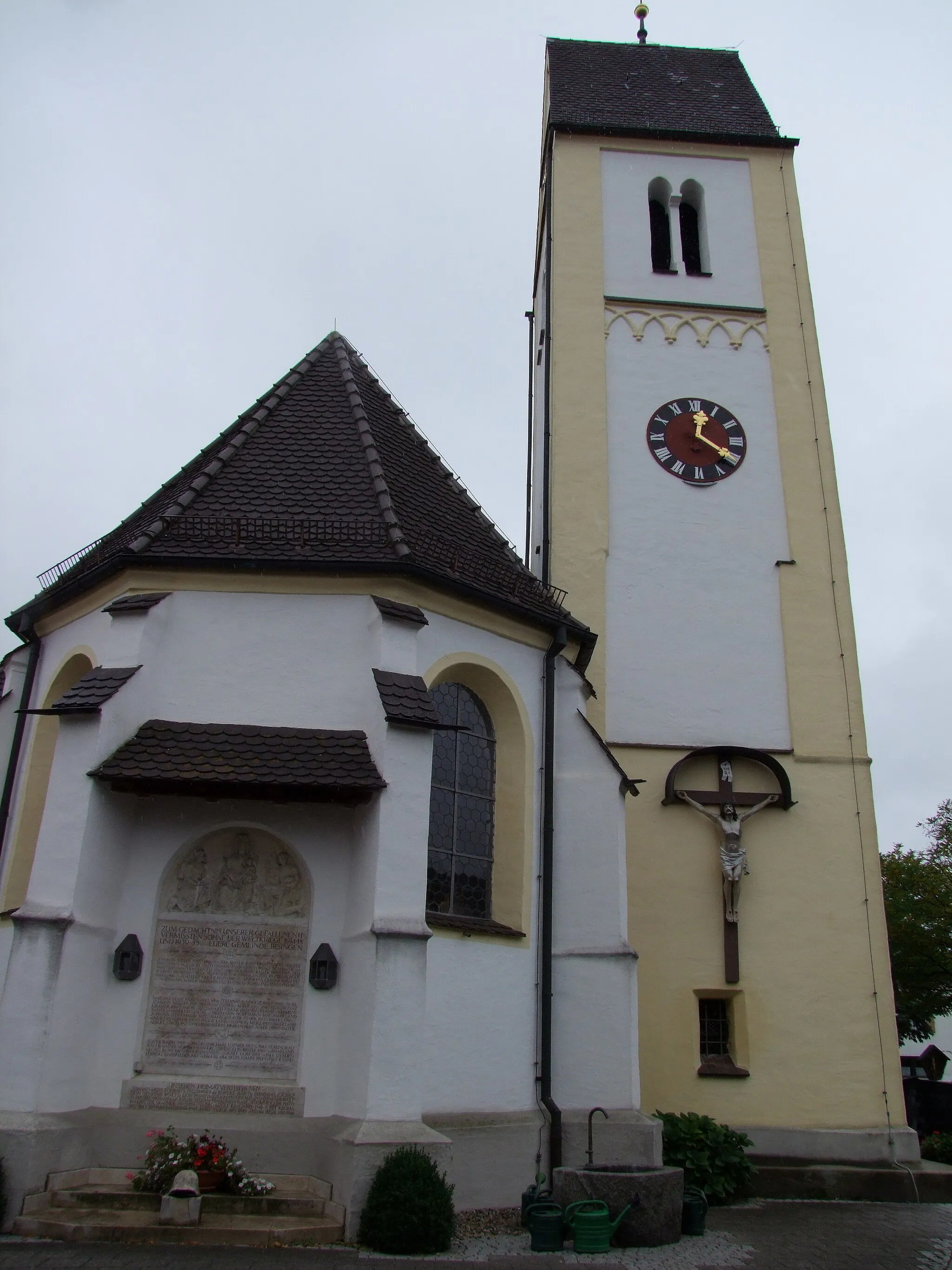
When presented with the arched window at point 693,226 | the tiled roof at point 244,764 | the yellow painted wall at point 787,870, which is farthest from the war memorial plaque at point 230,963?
the arched window at point 693,226

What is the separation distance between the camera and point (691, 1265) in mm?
8625

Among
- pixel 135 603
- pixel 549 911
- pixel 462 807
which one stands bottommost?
pixel 549 911

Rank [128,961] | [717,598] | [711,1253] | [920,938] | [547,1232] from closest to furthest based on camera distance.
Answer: [547,1232] < [711,1253] < [128,961] < [717,598] < [920,938]

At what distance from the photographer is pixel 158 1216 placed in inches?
345

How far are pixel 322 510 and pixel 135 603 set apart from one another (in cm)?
236

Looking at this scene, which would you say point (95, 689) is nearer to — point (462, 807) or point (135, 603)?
point (135, 603)

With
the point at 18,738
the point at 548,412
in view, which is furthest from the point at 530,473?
the point at 18,738

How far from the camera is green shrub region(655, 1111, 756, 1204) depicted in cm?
1222

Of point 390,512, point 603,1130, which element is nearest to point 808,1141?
point 603,1130

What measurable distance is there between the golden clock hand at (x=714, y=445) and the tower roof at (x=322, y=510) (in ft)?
14.8

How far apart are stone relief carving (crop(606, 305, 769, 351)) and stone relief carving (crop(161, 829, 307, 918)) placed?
11590 mm

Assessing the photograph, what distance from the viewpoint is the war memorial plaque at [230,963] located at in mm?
9859

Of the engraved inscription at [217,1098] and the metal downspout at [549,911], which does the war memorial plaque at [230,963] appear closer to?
the engraved inscription at [217,1098]

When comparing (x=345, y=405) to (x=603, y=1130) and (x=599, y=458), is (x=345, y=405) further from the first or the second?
(x=603, y=1130)
